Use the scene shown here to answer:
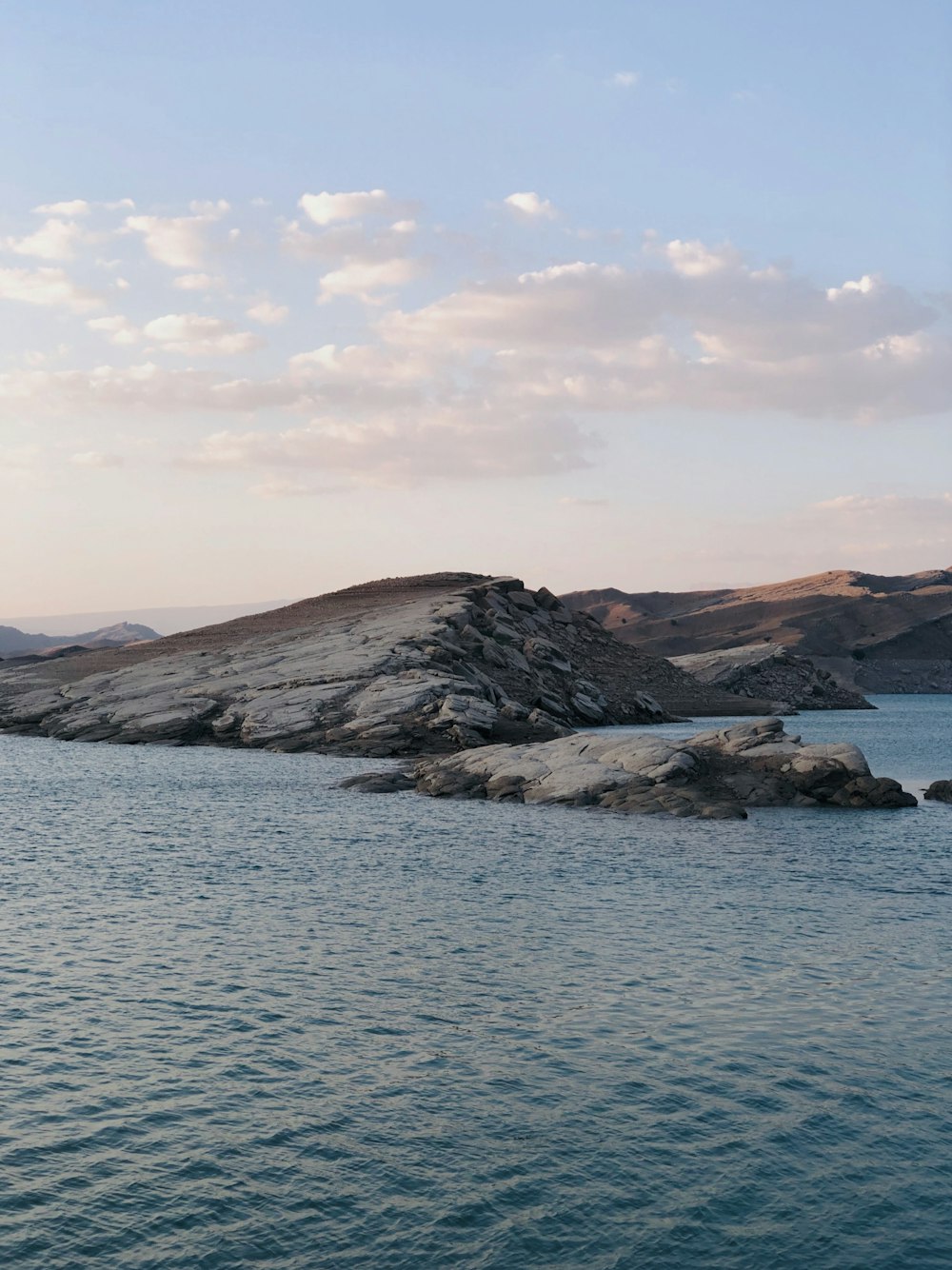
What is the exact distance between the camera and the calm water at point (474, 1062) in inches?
633

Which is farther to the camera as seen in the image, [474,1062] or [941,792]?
[941,792]

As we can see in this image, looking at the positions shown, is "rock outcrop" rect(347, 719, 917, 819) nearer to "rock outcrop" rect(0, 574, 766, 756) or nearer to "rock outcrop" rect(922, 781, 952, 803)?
"rock outcrop" rect(922, 781, 952, 803)

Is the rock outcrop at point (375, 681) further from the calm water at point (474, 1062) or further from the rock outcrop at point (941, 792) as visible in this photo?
the calm water at point (474, 1062)

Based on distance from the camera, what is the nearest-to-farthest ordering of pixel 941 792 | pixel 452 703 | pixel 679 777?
pixel 679 777, pixel 941 792, pixel 452 703

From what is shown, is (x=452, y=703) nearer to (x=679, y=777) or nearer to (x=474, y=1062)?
(x=679, y=777)

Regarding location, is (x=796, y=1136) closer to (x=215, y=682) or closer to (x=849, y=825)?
(x=849, y=825)

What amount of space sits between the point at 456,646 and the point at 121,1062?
8992 centimetres

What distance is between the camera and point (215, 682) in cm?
11212

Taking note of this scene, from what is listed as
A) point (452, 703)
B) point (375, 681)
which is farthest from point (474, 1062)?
point (375, 681)

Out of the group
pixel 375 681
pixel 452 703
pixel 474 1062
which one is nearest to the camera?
pixel 474 1062

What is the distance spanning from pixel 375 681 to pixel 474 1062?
253 ft

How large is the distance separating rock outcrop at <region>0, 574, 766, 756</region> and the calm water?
4526 cm

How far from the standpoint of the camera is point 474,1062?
2222cm

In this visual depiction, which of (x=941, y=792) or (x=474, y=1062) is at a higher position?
(x=474, y=1062)
